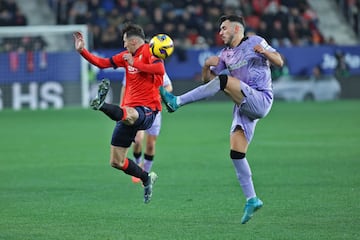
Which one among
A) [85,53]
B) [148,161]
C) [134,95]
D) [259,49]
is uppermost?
[259,49]

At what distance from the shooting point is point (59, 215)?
970 centimetres

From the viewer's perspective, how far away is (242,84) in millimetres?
9242

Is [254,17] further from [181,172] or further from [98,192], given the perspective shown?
[98,192]

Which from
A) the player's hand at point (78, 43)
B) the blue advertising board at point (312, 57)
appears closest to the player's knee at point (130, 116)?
the player's hand at point (78, 43)

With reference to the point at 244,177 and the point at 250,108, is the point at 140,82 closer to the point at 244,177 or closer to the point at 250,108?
the point at 250,108

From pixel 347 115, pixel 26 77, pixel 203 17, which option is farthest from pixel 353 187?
pixel 203 17

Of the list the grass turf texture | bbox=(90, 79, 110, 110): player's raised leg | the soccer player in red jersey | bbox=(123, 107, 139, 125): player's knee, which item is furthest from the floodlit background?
bbox=(90, 79, 110, 110): player's raised leg

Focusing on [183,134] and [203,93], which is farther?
[183,134]

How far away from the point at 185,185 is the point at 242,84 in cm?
337

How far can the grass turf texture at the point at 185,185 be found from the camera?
8.79m

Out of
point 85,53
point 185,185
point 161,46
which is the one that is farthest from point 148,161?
point 161,46

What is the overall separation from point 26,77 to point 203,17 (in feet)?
24.6

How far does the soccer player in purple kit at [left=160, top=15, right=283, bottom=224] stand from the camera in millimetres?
9188

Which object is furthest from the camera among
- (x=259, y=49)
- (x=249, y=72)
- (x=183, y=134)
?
(x=183, y=134)
